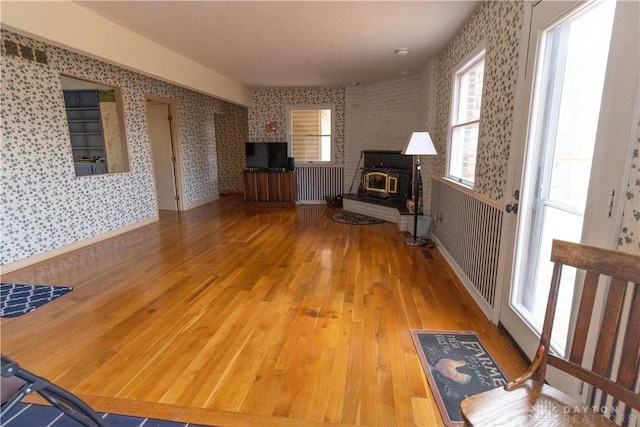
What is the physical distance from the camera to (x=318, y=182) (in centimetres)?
734

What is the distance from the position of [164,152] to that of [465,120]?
17.6 ft

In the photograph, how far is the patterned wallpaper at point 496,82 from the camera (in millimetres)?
→ 2178

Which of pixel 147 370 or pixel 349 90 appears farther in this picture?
pixel 349 90

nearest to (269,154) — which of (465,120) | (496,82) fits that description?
(465,120)

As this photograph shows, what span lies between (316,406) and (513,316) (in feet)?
4.62

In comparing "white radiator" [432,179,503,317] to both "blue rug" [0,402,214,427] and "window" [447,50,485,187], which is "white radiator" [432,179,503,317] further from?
"blue rug" [0,402,214,427]

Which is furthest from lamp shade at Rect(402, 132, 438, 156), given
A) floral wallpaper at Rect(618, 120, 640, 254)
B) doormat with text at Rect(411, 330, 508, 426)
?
floral wallpaper at Rect(618, 120, 640, 254)

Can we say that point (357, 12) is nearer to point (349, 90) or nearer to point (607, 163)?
point (607, 163)

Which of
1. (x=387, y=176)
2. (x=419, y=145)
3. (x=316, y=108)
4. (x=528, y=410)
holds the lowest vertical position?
(x=528, y=410)

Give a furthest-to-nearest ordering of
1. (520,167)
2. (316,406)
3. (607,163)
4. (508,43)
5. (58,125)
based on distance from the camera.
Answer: (58,125)
(508,43)
(520,167)
(316,406)
(607,163)

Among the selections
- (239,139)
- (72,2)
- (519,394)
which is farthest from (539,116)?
(239,139)

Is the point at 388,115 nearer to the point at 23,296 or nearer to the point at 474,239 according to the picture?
the point at 474,239

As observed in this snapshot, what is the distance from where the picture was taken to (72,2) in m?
2.81

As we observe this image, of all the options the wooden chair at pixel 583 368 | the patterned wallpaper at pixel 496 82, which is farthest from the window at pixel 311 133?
the wooden chair at pixel 583 368
